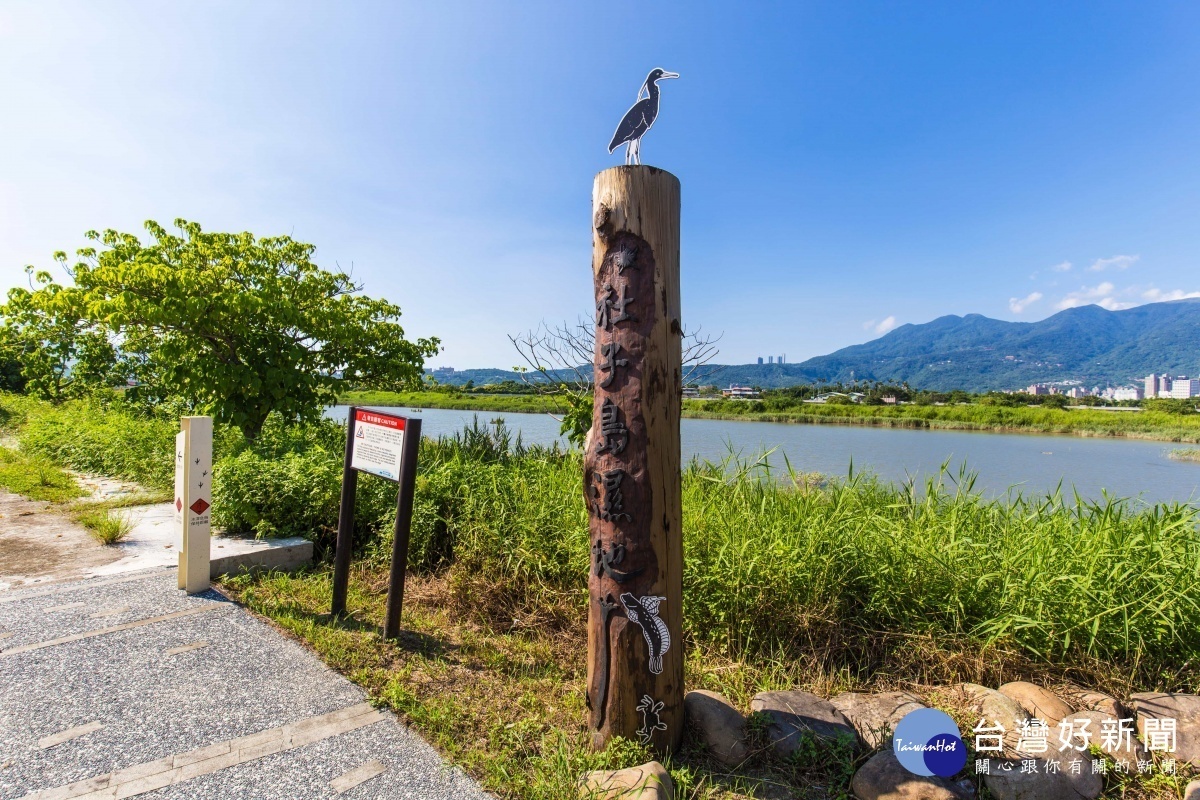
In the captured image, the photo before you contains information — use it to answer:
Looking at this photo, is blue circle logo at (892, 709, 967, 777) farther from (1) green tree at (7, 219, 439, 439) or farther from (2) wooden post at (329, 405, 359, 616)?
(1) green tree at (7, 219, 439, 439)

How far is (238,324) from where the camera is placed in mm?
6445

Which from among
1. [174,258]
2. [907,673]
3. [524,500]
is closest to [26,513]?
[174,258]

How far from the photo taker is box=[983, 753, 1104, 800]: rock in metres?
1.98

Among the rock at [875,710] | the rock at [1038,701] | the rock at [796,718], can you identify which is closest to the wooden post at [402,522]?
the rock at [796,718]

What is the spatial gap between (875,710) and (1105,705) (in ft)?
2.94

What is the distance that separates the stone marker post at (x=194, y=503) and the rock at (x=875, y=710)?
144 inches

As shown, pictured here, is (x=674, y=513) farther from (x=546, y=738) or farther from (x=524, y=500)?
(x=524, y=500)

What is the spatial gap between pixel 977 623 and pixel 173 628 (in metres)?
4.12

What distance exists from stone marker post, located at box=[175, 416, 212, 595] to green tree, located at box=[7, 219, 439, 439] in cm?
295

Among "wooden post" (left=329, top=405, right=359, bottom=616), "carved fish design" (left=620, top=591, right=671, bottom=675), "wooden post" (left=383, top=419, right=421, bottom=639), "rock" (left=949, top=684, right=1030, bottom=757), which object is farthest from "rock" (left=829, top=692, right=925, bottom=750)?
"wooden post" (left=329, top=405, right=359, bottom=616)

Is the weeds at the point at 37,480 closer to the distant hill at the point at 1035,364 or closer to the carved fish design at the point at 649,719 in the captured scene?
the carved fish design at the point at 649,719

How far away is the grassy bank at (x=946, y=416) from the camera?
66.4ft

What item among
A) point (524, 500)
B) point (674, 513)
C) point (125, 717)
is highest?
point (674, 513)

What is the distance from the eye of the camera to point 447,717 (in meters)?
2.31
